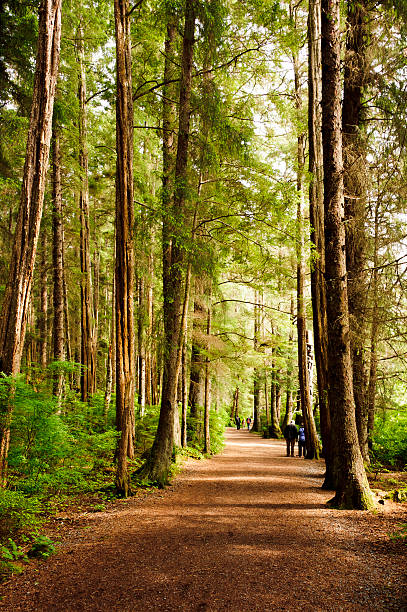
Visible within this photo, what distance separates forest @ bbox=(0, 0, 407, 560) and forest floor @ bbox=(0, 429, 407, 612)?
0.72 m

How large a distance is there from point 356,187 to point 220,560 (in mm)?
7188

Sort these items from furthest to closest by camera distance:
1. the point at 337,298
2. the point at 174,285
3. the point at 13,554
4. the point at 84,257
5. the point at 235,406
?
the point at 235,406 < the point at 84,257 < the point at 174,285 < the point at 337,298 < the point at 13,554

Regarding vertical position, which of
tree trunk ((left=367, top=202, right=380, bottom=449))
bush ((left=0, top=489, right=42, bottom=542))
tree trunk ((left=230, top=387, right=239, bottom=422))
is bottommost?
tree trunk ((left=230, top=387, right=239, bottom=422))

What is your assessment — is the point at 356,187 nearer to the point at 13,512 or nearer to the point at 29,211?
the point at 29,211

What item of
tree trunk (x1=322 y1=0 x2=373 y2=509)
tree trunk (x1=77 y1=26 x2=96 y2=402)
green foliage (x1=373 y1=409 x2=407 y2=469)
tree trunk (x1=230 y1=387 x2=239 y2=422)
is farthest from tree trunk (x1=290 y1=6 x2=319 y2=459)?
tree trunk (x1=230 y1=387 x2=239 y2=422)

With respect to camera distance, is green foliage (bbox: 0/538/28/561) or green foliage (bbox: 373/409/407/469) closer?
green foliage (bbox: 0/538/28/561)

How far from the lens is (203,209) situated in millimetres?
10789

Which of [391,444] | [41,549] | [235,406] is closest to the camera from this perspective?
[41,549]

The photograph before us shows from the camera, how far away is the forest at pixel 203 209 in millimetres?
5406

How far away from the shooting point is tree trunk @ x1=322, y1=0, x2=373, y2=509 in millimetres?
6531

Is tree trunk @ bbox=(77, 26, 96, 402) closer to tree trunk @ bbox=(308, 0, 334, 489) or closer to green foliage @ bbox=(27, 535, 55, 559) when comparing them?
tree trunk @ bbox=(308, 0, 334, 489)

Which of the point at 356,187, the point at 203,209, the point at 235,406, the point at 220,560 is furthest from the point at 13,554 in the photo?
the point at 235,406

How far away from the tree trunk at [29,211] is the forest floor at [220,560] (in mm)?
1635

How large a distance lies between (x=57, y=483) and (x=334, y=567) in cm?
380
